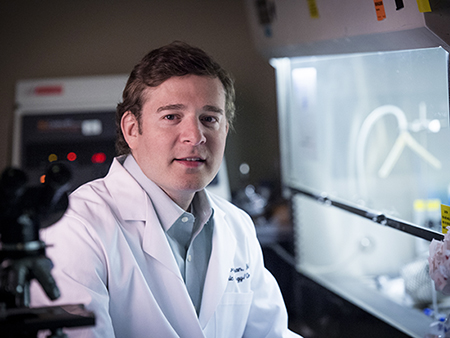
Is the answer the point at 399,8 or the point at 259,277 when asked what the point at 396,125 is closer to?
the point at 399,8

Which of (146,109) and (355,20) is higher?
(355,20)

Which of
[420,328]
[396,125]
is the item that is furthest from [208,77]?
[420,328]

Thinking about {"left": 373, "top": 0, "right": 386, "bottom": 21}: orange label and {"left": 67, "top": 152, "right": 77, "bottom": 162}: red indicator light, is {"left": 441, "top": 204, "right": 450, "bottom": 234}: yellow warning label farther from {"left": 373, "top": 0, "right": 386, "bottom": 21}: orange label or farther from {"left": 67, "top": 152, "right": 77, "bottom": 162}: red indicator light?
{"left": 67, "top": 152, "right": 77, "bottom": 162}: red indicator light

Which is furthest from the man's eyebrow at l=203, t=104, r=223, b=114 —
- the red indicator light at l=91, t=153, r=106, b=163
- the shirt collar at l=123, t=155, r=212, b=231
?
the red indicator light at l=91, t=153, r=106, b=163

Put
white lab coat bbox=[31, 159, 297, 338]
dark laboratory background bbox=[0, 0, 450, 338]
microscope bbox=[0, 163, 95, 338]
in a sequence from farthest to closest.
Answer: dark laboratory background bbox=[0, 0, 450, 338] → white lab coat bbox=[31, 159, 297, 338] → microscope bbox=[0, 163, 95, 338]

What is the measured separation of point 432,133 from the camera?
4.75ft

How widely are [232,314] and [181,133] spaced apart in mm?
521

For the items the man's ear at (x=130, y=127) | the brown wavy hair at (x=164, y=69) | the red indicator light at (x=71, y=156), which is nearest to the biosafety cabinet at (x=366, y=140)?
the brown wavy hair at (x=164, y=69)

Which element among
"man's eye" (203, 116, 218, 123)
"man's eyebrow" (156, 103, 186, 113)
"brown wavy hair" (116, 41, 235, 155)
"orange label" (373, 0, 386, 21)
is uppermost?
"orange label" (373, 0, 386, 21)

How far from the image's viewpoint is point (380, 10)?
1.25 m

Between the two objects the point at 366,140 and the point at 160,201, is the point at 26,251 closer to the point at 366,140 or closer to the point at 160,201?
the point at 160,201

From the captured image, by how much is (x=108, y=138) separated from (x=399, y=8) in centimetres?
180

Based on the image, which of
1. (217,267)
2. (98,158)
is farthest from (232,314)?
(98,158)

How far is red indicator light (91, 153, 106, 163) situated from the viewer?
2.52 meters
